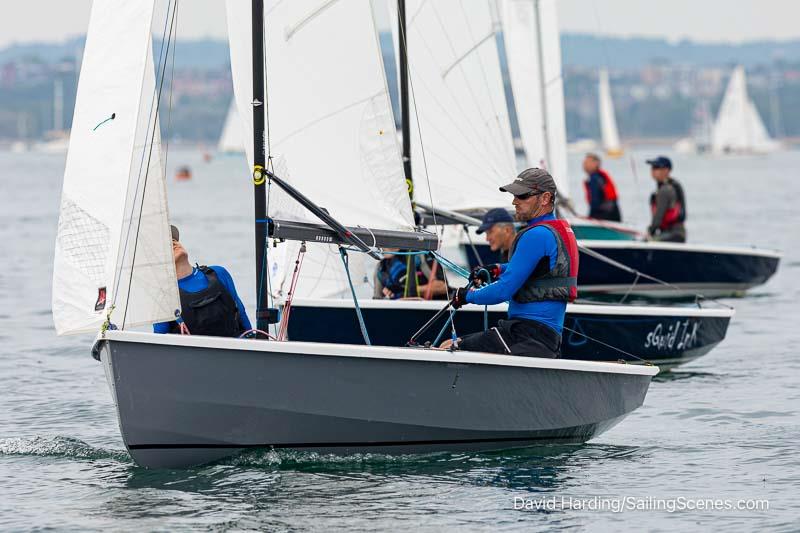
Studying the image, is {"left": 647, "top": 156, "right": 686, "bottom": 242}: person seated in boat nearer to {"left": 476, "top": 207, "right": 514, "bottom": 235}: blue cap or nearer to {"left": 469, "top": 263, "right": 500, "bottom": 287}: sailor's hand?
{"left": 476, "top": 207, "right": 514, "bottom": 235}: blue cap

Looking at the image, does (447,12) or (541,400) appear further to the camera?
(447,12)

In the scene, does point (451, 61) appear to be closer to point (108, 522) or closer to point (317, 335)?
point (317, 335)

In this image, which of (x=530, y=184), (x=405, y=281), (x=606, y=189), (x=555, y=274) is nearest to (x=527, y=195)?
(x=530, y=184)

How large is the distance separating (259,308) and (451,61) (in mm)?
6181

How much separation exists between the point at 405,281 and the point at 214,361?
160 inches

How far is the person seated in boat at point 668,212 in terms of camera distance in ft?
57.7

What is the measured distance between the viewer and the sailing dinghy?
7836mm

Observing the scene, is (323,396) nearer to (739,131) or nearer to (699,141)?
(739,131)

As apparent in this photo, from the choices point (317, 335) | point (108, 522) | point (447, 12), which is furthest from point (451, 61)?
point (108, 522)

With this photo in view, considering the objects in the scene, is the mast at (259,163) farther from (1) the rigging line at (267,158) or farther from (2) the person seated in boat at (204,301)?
(2) the person seated in boat at (204,301)

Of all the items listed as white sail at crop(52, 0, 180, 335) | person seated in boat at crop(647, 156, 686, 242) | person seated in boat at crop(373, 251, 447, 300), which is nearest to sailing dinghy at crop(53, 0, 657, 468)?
white sail at crop(52, 0, 180, 335)

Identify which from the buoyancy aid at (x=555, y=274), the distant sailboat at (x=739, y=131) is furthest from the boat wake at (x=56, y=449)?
the distant sailboat at (x=739, y=131)

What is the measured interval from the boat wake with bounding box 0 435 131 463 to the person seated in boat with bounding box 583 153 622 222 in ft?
36.2

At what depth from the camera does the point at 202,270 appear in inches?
344
